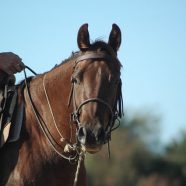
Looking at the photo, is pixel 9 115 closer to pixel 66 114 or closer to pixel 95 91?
pixel 66 114

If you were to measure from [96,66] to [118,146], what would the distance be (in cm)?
5786

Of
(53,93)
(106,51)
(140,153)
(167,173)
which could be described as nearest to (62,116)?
(53,93)

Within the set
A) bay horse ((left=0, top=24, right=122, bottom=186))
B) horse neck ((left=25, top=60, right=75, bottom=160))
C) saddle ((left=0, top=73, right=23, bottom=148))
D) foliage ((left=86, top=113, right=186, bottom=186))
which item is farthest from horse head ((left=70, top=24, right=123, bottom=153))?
foliage ((left=86, top=113, right=186, bottom=186))

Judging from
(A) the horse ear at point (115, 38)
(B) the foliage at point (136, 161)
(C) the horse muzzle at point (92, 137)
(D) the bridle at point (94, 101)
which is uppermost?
(A) the horse ear at point (115, 38)

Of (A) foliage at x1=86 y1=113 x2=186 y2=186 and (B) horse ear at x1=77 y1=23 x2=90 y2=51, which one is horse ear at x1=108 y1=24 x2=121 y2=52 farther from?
(A) foliage at x1=86 y1=113 x2=186 y2=186

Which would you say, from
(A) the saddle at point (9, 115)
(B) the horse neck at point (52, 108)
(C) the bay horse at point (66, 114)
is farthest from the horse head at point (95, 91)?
(A) the saddle at point (9, 115)

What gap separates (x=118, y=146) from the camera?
65.9 meters

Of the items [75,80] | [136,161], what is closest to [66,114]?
[75,80]

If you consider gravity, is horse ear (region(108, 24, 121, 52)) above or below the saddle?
above

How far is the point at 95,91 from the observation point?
8.21m

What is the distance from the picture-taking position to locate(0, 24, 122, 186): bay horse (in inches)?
324

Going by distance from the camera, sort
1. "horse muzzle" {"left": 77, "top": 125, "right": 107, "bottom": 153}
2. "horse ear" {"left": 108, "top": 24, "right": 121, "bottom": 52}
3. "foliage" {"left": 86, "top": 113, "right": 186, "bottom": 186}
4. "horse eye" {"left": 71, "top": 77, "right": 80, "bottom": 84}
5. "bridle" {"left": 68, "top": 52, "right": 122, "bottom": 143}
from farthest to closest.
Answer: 1. "foliage" {"left": 86, "top": 113, "right": 186, "bottom": 186}
2. "horse ear" {"left": 108, "top": 24, "right": 121, "bottom": 52}
3. "horse eye" {"left": 71, "top": 77, "right": 80, "bottom": 84}
4. "bridle" {"left": 68, "top": 52, "right": 122, "bottom": 143}
5. "horse muzzle" {"left": 77, "top": 125, "right": 107, "bottom": 153}

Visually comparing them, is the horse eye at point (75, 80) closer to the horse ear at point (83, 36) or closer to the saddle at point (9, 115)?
the horse ear at point (83, 36)

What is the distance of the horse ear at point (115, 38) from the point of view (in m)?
8.83
